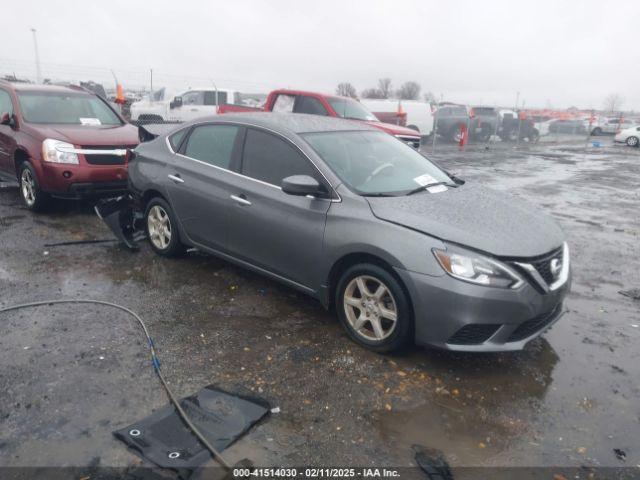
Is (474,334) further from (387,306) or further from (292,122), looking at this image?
(292,122)

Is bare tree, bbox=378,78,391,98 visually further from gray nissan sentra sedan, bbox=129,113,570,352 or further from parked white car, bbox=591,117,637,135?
gray nissan sentra sedan, bbox=129,113,570,352

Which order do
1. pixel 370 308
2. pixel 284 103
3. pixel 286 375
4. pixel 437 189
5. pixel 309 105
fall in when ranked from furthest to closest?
pixel 284 103
pixel 309 105
pixel 437 189
pixel 370 308
pixel 286 375

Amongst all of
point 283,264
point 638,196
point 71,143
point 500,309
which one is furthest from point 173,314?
point 638,196

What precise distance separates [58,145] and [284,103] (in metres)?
6.30

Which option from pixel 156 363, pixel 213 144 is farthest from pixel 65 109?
pixel 156 363

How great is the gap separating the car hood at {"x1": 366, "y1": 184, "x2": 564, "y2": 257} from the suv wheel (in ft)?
17.3

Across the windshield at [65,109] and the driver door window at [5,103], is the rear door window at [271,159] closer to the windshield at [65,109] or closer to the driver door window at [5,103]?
the windshield at [65,109]

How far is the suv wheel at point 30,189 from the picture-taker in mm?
6969

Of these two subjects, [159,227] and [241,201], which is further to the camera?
[159,227]

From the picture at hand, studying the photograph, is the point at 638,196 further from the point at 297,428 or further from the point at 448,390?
the point at 297,428

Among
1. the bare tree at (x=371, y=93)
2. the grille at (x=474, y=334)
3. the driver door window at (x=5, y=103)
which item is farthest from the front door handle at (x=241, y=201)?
the bare tree at (x=371, y=93)

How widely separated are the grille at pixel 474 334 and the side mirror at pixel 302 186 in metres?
1.44

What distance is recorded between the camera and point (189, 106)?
1853 cm

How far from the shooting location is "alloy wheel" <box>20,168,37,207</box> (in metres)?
7.08
